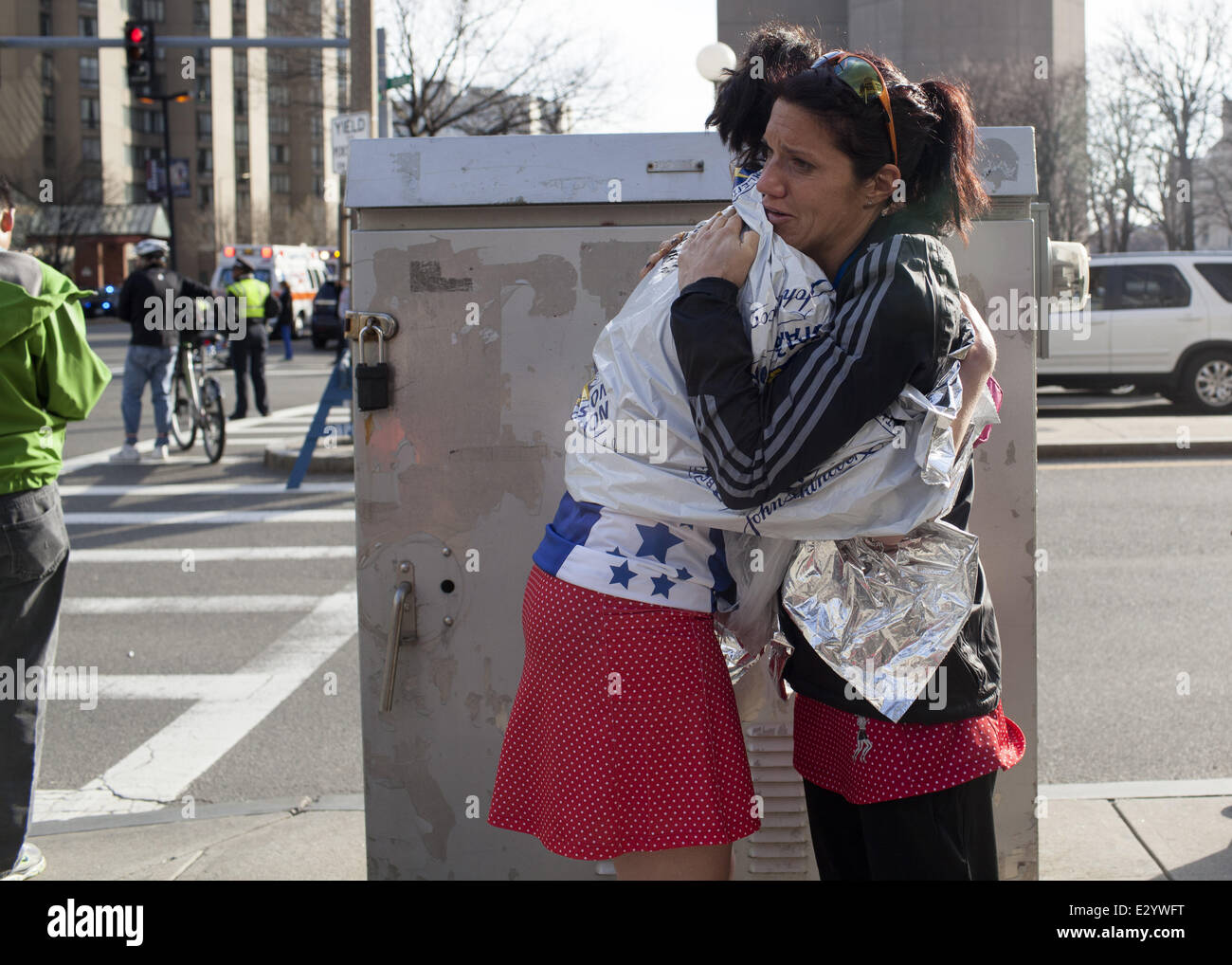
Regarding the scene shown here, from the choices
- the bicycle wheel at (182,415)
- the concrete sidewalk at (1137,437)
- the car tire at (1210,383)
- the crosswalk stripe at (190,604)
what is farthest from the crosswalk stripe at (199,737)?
the car tire at (1210,383)

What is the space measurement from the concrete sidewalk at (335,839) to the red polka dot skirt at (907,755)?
1.55m

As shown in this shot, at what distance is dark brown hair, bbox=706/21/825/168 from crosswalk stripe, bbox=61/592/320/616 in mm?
5042

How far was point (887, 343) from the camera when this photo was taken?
172cm

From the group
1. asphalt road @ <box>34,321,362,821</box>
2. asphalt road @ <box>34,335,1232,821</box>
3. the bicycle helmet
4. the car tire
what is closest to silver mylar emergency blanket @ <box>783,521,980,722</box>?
asphalt road @ <box>34,335,1232,821</box>

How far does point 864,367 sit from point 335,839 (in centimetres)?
267

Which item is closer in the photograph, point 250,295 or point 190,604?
point 190,604

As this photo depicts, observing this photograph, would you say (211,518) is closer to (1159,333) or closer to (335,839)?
(335,839)

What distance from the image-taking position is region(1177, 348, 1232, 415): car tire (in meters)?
13.8

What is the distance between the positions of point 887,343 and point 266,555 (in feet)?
22.2

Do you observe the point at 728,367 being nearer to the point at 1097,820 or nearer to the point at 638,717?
the point at 638,717

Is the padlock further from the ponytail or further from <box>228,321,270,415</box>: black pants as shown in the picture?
<box>228,321,270,415</box>: black pants

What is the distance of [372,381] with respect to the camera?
2705 millimetres

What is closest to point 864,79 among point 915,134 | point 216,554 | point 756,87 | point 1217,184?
point 915,134
